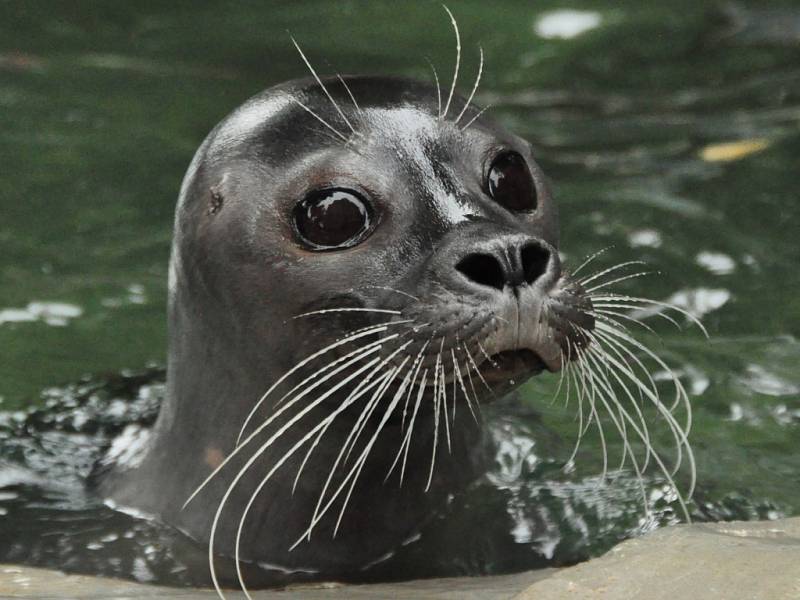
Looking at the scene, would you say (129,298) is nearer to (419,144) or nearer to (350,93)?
(350,93)

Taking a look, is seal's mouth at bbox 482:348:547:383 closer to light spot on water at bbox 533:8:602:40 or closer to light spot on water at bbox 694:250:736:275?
light spot on water at bbox 694:250:736:275

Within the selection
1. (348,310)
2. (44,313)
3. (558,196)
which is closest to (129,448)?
(348,310)

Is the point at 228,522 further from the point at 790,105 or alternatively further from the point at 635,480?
the point at 790,105

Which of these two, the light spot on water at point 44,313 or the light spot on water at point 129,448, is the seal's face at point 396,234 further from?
the light spot on water at point 44,313

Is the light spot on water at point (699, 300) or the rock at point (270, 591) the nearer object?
the rock at point (270, 591)

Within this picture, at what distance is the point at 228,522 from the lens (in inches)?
173

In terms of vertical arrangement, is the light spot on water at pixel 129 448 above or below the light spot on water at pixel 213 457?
above

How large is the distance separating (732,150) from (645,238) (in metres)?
1.44

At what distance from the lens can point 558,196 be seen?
26.2 ft

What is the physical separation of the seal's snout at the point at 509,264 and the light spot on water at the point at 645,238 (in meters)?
3.62

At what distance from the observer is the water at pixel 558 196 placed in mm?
4730

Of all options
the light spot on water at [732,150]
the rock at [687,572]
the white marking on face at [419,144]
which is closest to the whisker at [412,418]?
the white marking on face at [419,144]

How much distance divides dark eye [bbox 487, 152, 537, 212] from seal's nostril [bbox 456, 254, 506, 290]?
470mm

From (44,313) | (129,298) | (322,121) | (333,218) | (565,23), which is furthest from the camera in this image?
(565,23)
